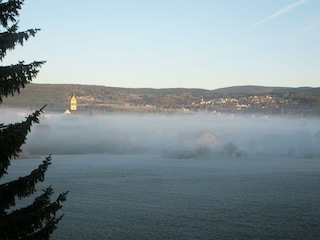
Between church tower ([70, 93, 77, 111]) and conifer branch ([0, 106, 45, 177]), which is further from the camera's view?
church tower ([70, 93, 77, 111])

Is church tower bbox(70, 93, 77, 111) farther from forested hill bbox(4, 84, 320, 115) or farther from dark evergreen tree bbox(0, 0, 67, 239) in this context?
dark evergreen tree bbox(0, 0, 67, 239)

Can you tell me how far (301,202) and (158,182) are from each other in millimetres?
16149

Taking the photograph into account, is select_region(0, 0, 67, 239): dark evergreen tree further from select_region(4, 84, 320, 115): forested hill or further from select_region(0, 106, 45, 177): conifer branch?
select_region(4, 84, 320, 115): forested hill

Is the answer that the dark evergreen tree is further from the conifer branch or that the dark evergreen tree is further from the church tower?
the church tower

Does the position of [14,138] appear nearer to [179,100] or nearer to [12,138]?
[12,138]

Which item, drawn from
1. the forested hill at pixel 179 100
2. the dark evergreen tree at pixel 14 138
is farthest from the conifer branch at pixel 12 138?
the forested hill at pixel 179 100

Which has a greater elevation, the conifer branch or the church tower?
the conifer branch

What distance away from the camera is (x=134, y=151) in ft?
320

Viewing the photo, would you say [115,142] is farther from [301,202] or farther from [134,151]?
[301,202]

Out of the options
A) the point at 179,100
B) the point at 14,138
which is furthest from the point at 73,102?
the point at 14,138

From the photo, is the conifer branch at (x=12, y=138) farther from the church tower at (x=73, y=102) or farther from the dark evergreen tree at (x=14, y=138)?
the church tower at (x=73, y=102)

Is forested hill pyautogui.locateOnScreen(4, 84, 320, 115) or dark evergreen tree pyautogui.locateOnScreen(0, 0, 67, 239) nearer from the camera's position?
dark evergreen tree pyautogui.locateOnScreen(0, 0, 67, 239)

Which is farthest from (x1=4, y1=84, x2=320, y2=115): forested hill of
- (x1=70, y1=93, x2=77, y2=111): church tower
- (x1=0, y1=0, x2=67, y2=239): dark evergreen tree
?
(x1=0, y1=0, x2=67, y2=239): dark evergreen tree

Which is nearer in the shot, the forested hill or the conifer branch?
the conifer branch
